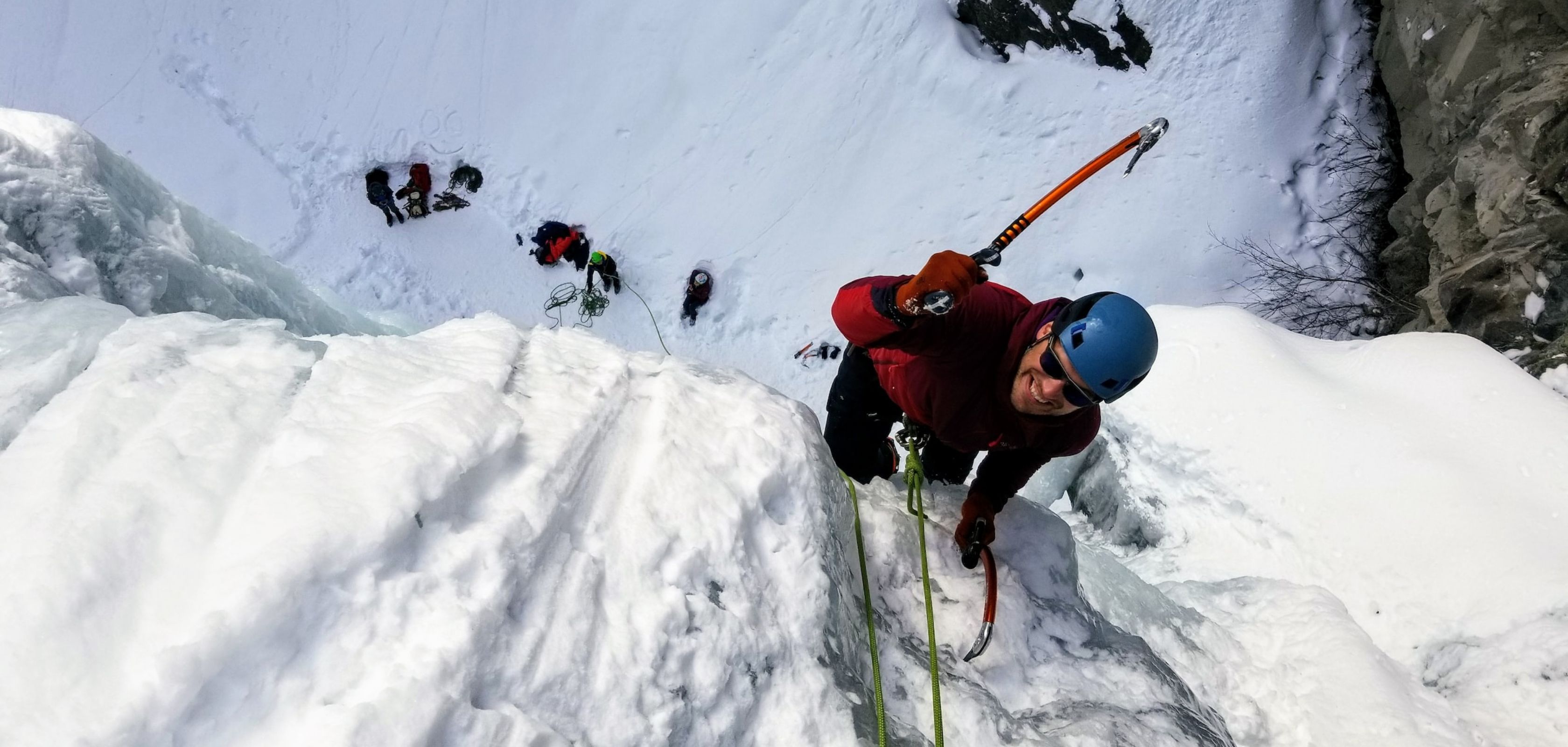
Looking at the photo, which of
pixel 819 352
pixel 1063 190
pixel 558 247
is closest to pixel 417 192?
pixel 558 247

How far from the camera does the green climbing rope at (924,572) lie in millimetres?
1599

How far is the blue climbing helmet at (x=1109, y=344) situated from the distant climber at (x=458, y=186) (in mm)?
6716

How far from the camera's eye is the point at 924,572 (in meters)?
1.94

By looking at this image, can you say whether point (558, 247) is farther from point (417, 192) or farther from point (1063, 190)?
point (1063, 190)

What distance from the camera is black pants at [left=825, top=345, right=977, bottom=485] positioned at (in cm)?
251

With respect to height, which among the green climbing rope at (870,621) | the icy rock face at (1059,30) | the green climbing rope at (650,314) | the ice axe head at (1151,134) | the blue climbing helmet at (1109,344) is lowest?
the green climbing rope at (650,314)

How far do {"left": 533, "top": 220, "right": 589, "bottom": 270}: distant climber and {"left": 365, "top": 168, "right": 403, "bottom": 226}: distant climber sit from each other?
1443 millimetres

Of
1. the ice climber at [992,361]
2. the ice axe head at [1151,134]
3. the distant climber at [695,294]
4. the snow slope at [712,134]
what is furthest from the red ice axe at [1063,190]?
the distant climber at [695,294]

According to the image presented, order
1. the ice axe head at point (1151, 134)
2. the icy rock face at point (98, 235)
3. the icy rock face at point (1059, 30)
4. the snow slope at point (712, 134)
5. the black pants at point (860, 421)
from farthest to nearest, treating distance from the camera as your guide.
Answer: the icy rock face at point (1059, 30) → the snow slope at point (712, 134) → the ice axe head at point (1151, 134) → the black pants at point (860, 421) → the icy rock face at point (98, 235)

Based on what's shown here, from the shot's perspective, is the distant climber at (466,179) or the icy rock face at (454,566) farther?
the distant climber at (466,179)

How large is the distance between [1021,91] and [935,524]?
5279 mm

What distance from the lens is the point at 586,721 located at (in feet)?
4.23

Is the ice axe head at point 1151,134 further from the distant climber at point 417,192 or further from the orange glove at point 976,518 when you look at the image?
the distant climber at point 417,192

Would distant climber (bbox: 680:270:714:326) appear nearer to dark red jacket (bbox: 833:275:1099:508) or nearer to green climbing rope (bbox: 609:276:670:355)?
green climbing rope (bbox: 609:276:670:355)
